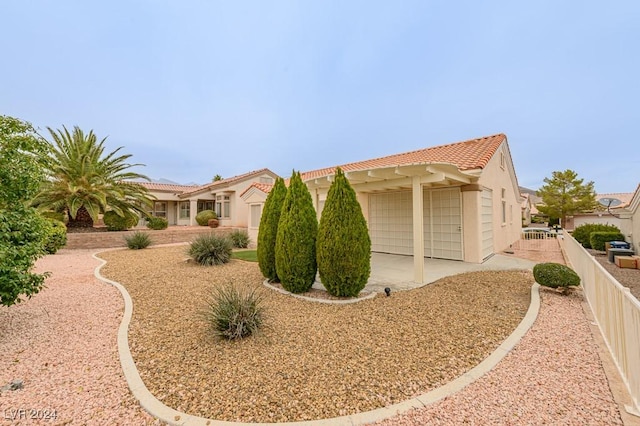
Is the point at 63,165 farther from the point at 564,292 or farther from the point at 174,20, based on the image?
the point at 564,292

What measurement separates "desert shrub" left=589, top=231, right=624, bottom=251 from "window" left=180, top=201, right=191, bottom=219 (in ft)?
105

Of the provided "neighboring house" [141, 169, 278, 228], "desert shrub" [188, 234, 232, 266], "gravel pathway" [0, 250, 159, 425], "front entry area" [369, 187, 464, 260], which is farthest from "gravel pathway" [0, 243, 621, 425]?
"neighboring house" [141, 169, 278, 228]

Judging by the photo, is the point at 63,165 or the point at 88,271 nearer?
the point at 88,271

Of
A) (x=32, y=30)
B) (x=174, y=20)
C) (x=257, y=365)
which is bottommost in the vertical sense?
(x=257, y=365)

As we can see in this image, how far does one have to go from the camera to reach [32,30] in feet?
32.2

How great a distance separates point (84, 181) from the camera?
15.1 metres

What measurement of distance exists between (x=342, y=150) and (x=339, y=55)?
12831 mm

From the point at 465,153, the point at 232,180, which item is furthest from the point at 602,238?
the point at 232,180

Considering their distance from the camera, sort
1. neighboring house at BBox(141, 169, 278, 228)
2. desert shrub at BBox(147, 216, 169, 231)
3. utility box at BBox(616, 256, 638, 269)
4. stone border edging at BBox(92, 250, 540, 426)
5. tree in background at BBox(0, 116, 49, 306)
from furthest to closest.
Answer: neighboring house at BBox(141, 169, 278, 228), desert shrub at BBox(147, 216, 169, 231), utility box at BBox(616, 256, 638, 269), tree in background at BBox(0, 116, 49, 306), stone border edging at BBox(92, 250, 540, 426)

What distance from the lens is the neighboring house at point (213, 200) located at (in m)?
23.4

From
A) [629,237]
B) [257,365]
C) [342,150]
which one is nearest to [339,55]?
[342,150]

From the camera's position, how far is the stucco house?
7566 millimetres


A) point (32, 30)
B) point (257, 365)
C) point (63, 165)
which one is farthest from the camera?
point (63, 165)

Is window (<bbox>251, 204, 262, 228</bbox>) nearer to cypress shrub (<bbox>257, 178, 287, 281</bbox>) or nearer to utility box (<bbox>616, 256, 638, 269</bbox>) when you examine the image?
cypress shrub (<bbox>257, 178, 287, 281</bbox>)
